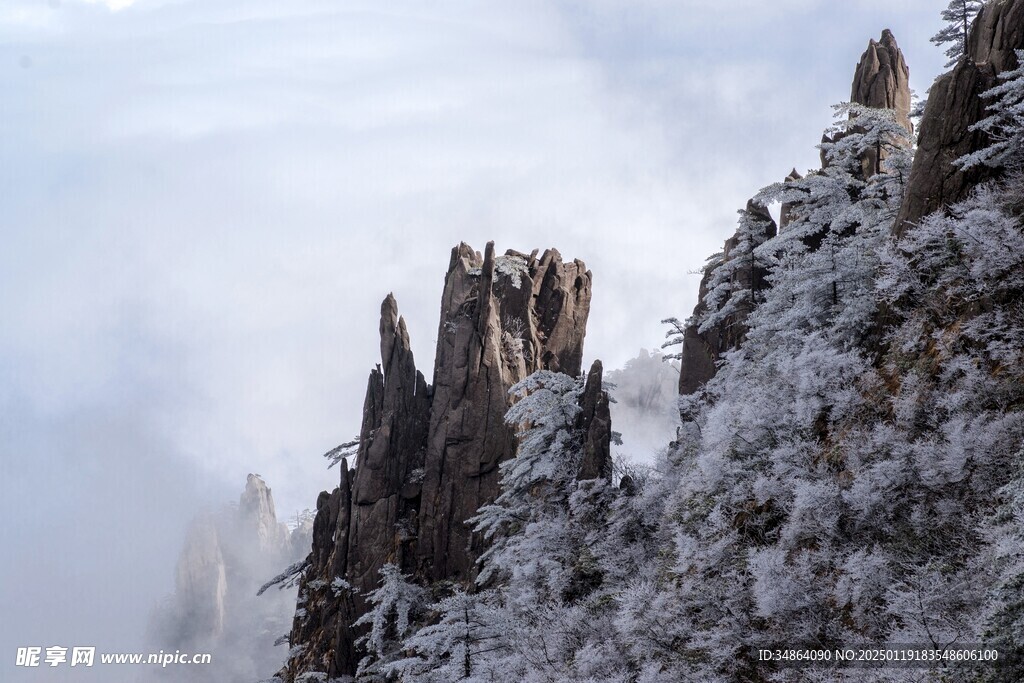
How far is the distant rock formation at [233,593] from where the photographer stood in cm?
11456

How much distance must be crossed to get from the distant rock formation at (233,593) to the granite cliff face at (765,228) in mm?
93219

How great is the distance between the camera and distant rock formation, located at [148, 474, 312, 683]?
115m

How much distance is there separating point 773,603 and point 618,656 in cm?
598

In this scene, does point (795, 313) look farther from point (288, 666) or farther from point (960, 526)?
point (288, 666)

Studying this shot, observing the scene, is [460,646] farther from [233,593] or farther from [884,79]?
[233,593]

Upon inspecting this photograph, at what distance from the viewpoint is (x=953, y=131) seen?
2512cm

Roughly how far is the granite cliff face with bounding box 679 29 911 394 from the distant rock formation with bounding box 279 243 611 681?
255 inches

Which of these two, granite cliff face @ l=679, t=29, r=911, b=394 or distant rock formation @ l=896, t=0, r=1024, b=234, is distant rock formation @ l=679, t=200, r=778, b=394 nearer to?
granite cliff face @ l=679, t=29, r=911, b=394

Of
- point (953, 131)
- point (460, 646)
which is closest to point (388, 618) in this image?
point (460, 646)

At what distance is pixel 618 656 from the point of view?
23.4 metres

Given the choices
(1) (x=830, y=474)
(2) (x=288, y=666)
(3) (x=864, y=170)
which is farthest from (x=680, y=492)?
(2) (x=288, y=666)

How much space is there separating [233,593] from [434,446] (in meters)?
118

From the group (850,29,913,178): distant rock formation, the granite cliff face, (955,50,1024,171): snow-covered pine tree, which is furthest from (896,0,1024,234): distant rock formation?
(850,29,913,178): distant rock formation

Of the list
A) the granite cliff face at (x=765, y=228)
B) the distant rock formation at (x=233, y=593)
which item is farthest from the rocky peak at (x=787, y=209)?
the distant rock formation at (x=233, y=593)
